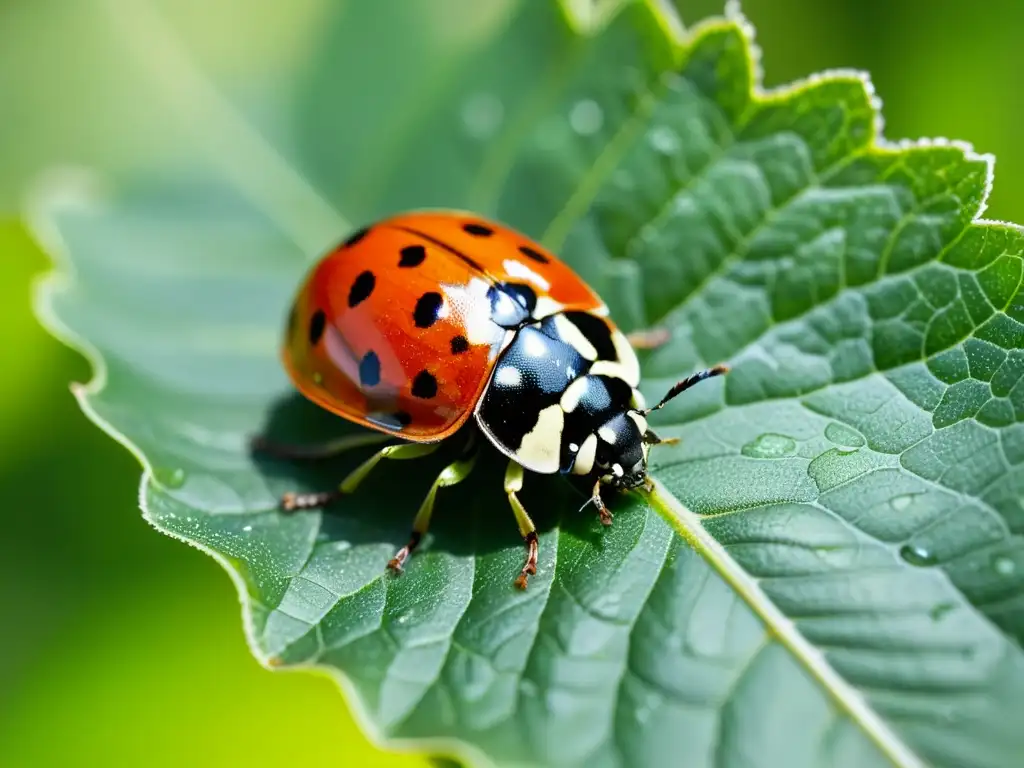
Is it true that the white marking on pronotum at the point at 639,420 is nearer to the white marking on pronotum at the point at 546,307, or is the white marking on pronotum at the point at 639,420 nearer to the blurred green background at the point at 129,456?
the white marking on pronotum at the point at 546,307

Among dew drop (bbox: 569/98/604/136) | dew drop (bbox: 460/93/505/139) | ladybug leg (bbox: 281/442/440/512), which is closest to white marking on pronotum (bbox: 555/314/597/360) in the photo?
ladybug leg (bbox: 281/442/440/512)

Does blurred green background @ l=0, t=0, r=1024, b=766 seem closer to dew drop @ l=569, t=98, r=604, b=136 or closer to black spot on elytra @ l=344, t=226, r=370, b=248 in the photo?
dew drop @ l=569, t=98, r=604, b=136

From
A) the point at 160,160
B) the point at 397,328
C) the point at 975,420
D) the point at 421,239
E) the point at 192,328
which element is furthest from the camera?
the point at 160,160

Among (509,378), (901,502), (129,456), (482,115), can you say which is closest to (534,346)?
(509,378)

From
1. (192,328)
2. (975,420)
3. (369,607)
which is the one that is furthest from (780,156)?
(192,328)

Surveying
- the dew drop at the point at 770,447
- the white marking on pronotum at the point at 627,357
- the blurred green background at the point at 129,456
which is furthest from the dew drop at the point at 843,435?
the blurred green background at the point at 129,456

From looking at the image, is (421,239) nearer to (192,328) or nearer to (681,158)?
(681,158)

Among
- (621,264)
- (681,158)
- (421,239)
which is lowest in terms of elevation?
(421,239)
